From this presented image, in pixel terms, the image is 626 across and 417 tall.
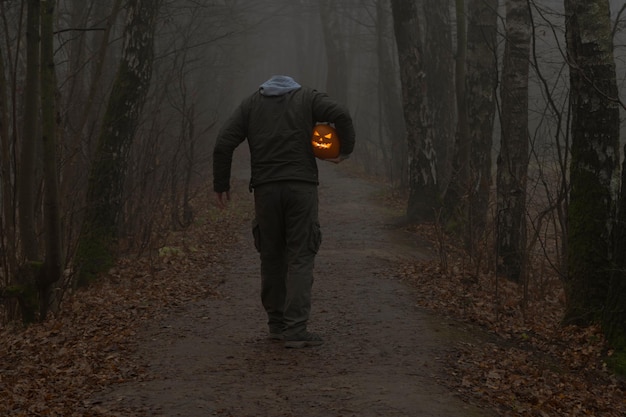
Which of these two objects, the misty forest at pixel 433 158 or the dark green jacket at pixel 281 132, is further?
the misty forest at pixel 433 158

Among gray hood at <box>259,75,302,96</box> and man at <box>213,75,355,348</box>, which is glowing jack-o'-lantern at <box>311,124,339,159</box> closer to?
man at <box>213,75,355,348</box>

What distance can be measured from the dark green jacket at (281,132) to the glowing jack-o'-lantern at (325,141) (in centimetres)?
4

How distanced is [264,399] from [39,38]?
3996 millimetres

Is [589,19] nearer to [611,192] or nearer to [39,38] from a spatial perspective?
[611,192]

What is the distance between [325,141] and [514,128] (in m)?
5.38

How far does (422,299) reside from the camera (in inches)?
373

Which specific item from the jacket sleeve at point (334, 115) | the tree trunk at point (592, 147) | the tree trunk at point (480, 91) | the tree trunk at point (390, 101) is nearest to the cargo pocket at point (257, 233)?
the jacket sleeve at point (334, 115)

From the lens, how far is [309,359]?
664cm

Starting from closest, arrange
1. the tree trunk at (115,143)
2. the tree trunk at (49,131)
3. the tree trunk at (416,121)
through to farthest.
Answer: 1. the tree trunk at (49,131)
2. the tree trunk at (115,143)
3. the tree trunk at (416,121)

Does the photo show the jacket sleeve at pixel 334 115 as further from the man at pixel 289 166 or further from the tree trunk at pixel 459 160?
the tree trunk at pixel 459 160

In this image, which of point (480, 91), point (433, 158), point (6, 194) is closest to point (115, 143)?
point (6, 194)

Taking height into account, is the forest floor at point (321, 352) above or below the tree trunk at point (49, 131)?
below

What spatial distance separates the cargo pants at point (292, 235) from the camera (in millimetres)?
6918

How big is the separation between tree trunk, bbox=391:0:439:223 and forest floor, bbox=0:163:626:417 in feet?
15.4
